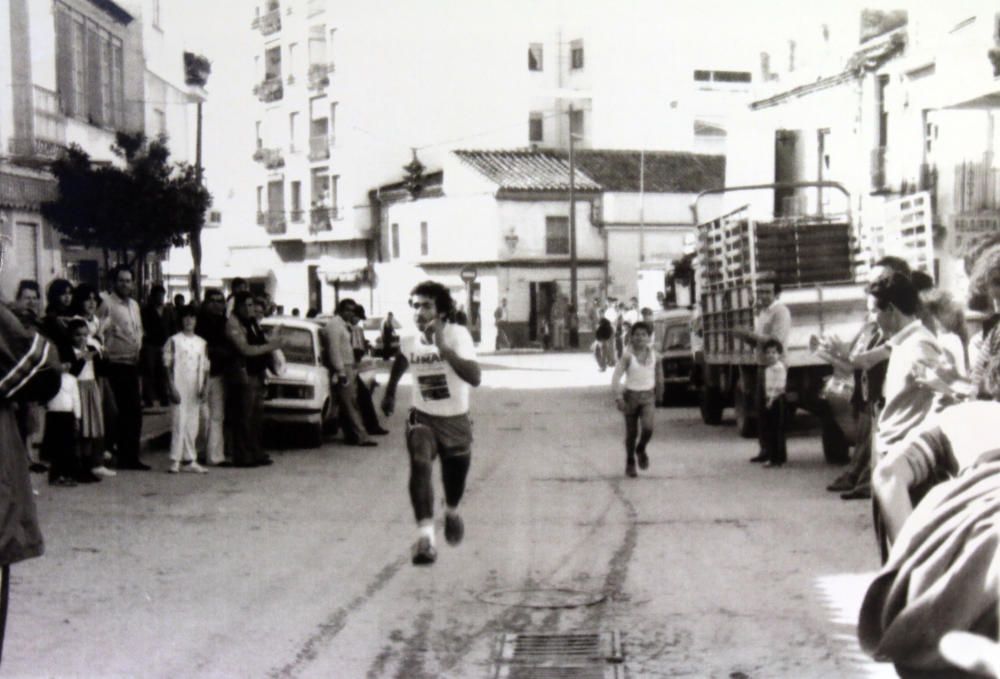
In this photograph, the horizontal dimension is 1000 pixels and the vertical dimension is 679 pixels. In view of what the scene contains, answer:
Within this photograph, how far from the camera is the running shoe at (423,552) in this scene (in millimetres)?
7879

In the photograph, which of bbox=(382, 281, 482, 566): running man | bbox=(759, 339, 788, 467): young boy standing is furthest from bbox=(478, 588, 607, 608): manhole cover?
bbox=(759, 339, 788, 467): young boy standing

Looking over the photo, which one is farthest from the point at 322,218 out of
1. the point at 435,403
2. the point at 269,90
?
the point at 435,403

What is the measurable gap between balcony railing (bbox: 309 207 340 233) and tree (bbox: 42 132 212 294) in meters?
1.09

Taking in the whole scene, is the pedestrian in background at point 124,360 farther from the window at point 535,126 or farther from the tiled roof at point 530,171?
the tiled roof at point 530,171

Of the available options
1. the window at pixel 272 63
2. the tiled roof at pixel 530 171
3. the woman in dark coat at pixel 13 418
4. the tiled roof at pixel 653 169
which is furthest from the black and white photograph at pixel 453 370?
the tiled roof at pixel 653 169

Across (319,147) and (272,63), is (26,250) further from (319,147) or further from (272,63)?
(272,63)

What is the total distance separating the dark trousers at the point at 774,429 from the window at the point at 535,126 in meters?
8.33

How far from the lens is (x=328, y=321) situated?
15266 millimetres

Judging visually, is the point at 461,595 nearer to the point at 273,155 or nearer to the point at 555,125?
the point at 273,155

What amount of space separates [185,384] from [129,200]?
397 centimetres

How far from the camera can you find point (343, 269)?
16.9 m

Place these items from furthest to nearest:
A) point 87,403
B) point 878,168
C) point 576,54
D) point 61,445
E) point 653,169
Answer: point 653,169 → point 878,168 → point 576,54 → point 87,403 → point 61,445

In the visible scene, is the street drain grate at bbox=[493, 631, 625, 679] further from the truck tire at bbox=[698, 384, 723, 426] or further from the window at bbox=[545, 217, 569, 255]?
the window at bbox=[545, 217, 569, 255]

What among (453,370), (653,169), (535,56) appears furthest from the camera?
(653,169)
